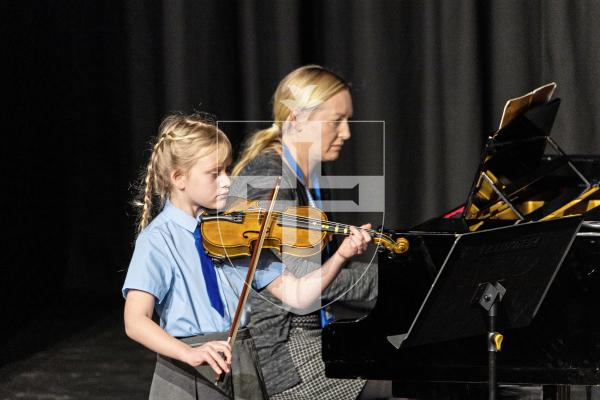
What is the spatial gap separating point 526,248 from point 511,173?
0.96m

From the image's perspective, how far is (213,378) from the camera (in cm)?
189

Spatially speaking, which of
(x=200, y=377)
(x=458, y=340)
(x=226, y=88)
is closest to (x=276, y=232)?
(x=200, y=377)

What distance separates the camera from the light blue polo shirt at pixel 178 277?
1842mm

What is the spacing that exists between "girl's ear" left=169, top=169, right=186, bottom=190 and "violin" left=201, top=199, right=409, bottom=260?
0.29ft

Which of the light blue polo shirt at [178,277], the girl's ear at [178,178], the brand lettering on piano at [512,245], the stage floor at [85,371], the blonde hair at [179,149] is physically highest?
the blonde hair at [179,149]

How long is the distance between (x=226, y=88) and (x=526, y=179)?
7.18ft

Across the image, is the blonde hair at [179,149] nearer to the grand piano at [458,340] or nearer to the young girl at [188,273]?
the young girl at [188,273]

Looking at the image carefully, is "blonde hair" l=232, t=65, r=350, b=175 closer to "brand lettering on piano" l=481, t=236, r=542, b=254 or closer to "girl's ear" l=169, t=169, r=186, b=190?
"girl's ear" l=169, t=169, r=186, b=190

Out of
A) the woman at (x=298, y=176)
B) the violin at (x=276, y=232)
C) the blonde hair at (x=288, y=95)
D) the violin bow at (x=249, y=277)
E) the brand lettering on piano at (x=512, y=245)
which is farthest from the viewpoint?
the blonde hair at (x=288, y=95)

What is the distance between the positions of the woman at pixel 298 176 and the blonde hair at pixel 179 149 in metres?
0.20

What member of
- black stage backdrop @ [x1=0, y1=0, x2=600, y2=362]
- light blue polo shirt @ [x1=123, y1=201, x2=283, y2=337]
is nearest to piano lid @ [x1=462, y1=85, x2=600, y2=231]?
light blue polo shirt @ [x1=123, y1=201, x2=283, y2=337]

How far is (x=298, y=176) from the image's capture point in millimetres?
2434

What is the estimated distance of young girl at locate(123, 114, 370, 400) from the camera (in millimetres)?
1854

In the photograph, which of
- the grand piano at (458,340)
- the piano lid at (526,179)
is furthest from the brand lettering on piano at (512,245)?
the piano lid at (526,179)
